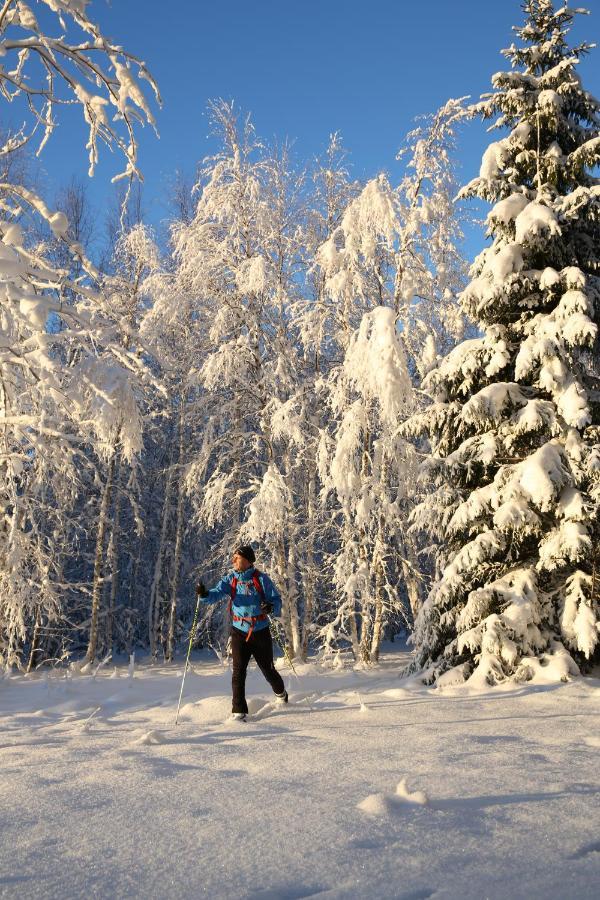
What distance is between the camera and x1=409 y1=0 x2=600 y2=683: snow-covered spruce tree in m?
7.10

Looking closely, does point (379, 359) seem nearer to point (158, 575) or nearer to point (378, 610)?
point (378, 610)

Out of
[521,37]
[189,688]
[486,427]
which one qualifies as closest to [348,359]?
[486,427]

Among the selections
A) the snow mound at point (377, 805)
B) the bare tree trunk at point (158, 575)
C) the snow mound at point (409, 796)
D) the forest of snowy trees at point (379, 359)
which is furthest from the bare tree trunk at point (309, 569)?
the snow mound at point (377, 805)

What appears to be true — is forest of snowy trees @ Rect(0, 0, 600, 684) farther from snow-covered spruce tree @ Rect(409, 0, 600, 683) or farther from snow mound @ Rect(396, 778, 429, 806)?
snow mound @ Rect(396, 778, 429, 806)

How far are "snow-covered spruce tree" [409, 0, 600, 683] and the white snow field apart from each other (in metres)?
1.42

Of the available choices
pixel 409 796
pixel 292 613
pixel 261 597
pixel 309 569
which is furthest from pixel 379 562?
pixel 409 796

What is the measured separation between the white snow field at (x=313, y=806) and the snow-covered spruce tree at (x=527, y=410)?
4.66ft

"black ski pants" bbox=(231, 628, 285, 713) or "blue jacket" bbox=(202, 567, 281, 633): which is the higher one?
"blue jacket" bbox=(202, 567, 281, 633)

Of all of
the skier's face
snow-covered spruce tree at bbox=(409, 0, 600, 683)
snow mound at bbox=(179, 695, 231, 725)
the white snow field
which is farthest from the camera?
snow-covered spruce tree at bbox=(409, 0, 600, 683)

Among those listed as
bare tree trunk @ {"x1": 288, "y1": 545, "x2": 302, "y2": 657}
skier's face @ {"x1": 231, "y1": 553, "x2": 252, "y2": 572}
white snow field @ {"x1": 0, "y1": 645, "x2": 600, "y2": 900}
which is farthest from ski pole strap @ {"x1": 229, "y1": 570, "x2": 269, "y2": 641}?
bare tree trunk @ {"x1": 288, "y1": 545, "x2": 302, "y2": 657}

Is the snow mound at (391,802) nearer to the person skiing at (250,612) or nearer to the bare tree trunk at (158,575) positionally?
the person skiing at (250,612)

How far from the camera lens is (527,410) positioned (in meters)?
7.46

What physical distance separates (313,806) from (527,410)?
17.9 feet

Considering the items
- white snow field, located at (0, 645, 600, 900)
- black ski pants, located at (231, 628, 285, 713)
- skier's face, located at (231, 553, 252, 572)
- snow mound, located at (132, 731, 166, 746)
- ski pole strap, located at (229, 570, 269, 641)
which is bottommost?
white snow field, located at (0, 645, 600, 900)
